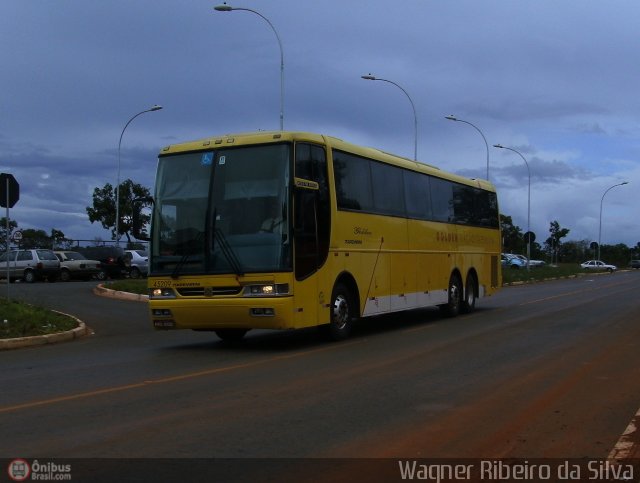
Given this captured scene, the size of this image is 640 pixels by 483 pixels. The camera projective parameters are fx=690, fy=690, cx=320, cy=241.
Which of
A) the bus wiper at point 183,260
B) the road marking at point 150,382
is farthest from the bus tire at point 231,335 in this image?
the road marking at point 150,382

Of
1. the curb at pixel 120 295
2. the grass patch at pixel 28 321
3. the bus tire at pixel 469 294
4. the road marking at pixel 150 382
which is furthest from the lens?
the curb at pixel 120 295

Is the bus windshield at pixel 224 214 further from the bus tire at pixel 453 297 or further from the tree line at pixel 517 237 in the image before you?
the tree line at pixel 517 237

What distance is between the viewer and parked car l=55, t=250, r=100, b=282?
35.1 m

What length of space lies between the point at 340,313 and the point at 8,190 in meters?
8.44

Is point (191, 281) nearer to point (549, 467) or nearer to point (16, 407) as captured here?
point (16, 407)

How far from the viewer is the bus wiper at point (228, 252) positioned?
11.4 m

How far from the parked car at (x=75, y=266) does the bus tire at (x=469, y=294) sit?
2241 cm

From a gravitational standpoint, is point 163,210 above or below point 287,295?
above

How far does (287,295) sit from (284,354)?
41.4 inches

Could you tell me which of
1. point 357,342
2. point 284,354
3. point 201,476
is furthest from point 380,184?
point 201,476

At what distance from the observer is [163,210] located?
12.1m

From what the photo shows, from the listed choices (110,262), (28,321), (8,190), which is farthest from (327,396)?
(110,262)

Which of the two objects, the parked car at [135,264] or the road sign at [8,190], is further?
the parked car at [135,264]

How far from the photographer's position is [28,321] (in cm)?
1404
